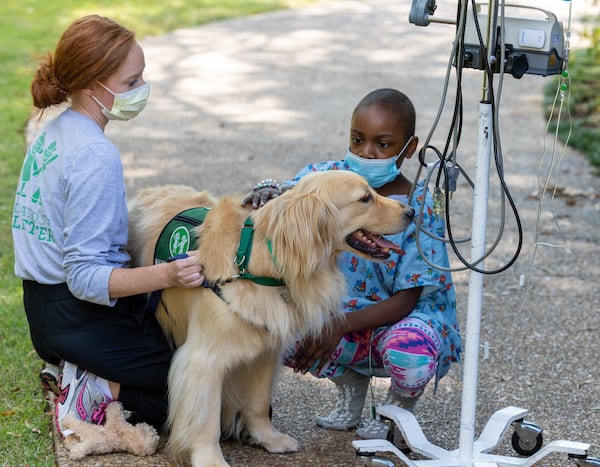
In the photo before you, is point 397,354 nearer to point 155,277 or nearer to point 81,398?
point 155,277

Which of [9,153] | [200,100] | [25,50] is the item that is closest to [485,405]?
[9,153]

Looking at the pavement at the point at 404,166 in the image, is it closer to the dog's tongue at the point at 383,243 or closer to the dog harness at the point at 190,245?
the dog's tongue at the point at 383,243

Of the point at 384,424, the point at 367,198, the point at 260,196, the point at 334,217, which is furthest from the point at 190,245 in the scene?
the point at 384,424

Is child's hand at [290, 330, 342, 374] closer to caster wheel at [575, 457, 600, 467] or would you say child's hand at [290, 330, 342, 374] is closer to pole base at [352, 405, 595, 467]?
pole base at [352, 405, 595, 467]

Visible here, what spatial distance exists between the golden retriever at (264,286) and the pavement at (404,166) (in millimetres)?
324

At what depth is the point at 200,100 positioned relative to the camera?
10.3 m

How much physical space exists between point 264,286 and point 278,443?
767 millimetres

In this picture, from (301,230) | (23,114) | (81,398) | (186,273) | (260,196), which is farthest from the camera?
(23,114)

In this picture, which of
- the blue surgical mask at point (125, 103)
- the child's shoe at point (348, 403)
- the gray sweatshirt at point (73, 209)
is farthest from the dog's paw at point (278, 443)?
the blue surgical mask at point (125, 103)

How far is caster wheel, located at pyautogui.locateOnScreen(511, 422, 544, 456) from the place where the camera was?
3.65 m

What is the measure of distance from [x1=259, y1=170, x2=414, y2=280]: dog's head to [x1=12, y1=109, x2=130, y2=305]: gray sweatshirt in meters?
0.65

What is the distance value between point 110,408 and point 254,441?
0.63 meters

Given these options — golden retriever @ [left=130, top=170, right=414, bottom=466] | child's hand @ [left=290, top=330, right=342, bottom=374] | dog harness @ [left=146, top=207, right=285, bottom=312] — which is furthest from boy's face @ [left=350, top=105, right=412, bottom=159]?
child's hand @ [left=290, top=330, right=342, bottom=374]

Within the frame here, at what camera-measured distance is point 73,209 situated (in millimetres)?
3482
